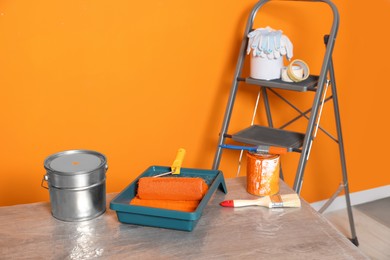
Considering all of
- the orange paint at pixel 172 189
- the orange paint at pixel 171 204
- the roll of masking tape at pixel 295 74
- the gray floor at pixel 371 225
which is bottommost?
the gray floor at pixel 371 225

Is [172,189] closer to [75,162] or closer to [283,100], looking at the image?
[75,162]

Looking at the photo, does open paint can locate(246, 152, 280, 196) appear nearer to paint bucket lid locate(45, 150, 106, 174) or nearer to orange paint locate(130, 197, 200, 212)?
orange paint locate(130, 197, 200, 212)

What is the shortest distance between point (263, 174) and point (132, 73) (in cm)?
94

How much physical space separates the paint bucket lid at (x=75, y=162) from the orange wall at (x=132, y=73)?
0.68 metres

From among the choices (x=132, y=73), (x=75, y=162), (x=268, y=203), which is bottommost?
(x=268, y=203)

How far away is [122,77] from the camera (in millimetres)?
2162

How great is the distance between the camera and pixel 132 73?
2182 mm

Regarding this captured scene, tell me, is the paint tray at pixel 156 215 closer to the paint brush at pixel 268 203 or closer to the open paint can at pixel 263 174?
the paint brush at pixel 268 203

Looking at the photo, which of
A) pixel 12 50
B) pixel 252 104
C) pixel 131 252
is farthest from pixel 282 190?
pixel 12 50

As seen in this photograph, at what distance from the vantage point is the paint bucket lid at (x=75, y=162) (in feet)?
4.34

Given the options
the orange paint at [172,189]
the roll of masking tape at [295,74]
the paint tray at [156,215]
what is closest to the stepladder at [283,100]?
the roll of masking tape at [295,74]

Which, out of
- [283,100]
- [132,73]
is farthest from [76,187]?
[283,100]

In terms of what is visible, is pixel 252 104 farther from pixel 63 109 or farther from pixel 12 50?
pixel 12 50

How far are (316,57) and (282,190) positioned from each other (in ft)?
4.21
